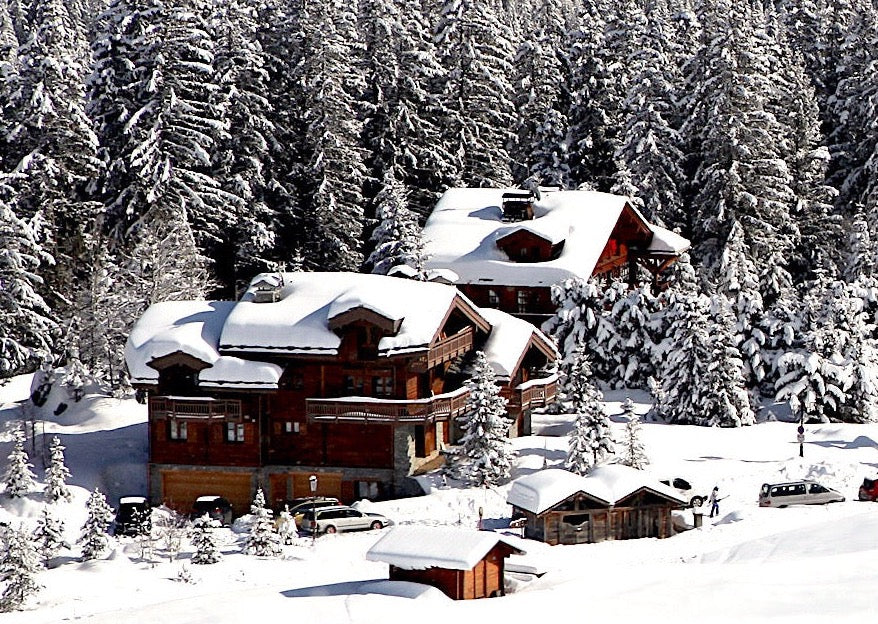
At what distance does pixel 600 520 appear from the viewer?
155ft

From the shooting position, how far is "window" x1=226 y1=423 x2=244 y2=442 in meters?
55.8

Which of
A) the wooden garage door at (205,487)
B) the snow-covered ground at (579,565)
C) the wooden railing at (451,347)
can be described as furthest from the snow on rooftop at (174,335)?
the wooden railing at (451,347)

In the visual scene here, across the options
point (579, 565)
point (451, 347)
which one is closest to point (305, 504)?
point (451, 347)

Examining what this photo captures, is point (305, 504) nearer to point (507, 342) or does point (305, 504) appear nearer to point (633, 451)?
point (633, 451)

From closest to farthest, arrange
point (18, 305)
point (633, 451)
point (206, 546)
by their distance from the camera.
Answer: point (206, 546) → point (633, 451) → point (18, 305)

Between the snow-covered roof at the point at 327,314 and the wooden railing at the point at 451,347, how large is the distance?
3.07 feet

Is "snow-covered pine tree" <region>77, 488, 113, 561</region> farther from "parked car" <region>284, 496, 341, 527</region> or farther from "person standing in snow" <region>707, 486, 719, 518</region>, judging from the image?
"person standing in snow" <region>707, 486, 719, 518</region>

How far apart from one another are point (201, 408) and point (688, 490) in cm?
1783

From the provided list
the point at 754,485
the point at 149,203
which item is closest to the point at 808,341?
the point at 754,485

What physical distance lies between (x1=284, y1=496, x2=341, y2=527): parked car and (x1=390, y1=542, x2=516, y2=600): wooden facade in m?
9.94

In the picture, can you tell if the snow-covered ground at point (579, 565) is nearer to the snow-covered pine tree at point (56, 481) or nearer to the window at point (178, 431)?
the snow-covered pine tree at point (56, 481)

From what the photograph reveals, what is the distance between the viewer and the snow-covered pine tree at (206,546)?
145 feet

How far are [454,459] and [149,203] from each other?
89.4ft

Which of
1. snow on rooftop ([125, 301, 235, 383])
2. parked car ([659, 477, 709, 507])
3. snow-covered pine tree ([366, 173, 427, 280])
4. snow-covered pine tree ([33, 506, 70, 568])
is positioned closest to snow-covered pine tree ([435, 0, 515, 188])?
snow-covered pine tree ([366, 173, 427, 280])
